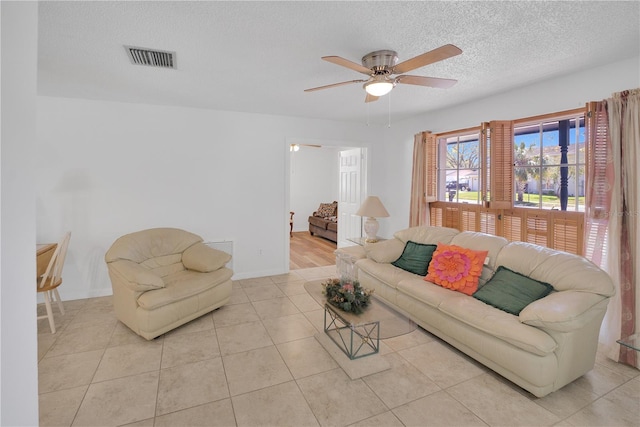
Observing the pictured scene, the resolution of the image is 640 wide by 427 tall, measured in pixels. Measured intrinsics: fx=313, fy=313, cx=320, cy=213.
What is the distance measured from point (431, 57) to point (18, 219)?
2.17m

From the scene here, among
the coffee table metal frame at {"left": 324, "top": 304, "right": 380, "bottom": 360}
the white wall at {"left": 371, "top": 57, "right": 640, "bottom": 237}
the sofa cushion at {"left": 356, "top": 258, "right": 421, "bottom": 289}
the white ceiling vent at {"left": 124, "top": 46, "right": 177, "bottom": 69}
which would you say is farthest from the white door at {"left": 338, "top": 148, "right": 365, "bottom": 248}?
the white ceiling vent at {"left": 124, "top": 46, "right": 177, "bottom": 69}

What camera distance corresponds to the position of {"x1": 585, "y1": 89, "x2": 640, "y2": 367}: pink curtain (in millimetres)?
2467

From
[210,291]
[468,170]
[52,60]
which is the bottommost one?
[210,291]

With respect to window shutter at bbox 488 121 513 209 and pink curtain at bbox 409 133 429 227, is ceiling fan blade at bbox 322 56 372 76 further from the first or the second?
pink curtain at bbox 409 133 429 227

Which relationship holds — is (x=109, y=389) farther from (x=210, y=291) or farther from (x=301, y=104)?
(x=301, y=104)

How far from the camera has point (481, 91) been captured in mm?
3488

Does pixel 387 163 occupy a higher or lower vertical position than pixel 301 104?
lower

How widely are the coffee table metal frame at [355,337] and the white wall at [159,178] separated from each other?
227 centimetres

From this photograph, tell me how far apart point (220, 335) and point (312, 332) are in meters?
0.87

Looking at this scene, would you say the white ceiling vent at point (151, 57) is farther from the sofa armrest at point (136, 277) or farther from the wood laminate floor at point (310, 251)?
the wood laminate floor at point (310, 251)

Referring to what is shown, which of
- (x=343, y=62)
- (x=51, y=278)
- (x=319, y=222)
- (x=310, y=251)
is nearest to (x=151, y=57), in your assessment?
(x=343, y=62)

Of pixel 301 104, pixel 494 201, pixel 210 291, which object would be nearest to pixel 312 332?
pixel 210 291

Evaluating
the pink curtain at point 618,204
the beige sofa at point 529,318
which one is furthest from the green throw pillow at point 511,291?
the pink curtain at point 618,204

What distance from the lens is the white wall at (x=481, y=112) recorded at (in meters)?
2.71
